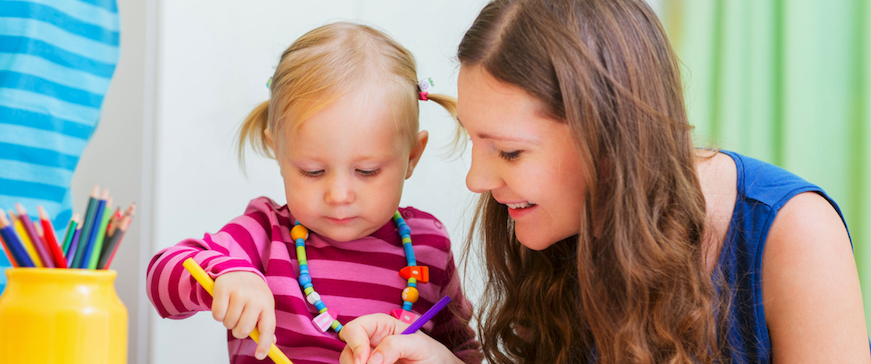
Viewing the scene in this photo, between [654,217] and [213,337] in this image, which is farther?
[213,337]

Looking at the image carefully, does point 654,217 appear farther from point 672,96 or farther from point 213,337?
point 213,337

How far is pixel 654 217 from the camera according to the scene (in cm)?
66

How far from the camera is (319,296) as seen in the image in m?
0.83

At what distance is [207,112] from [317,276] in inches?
17.7

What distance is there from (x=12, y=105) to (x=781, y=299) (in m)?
1.03

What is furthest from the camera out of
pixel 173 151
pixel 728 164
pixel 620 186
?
pixel 173 151

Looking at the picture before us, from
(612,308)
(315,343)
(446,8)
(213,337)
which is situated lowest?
(213,337)

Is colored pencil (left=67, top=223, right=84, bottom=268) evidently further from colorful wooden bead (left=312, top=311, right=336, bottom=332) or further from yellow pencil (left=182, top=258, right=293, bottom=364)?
colorful wooden bead (left=312, top=311, right=336, bottom=332)

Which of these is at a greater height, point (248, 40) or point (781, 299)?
point (248, 40)

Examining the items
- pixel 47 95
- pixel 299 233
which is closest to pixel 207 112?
pixel 47 95

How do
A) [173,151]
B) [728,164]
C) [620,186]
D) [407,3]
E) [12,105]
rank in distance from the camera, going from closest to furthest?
[620,186] → [728,164] → [12,105] → [173,151] → [407,3]

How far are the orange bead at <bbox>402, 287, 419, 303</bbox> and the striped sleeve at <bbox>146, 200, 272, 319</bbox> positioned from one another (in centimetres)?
20

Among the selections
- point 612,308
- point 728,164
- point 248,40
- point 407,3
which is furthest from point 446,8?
point 612,308

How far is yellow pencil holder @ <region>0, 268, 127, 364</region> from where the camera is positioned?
0.42 meters
